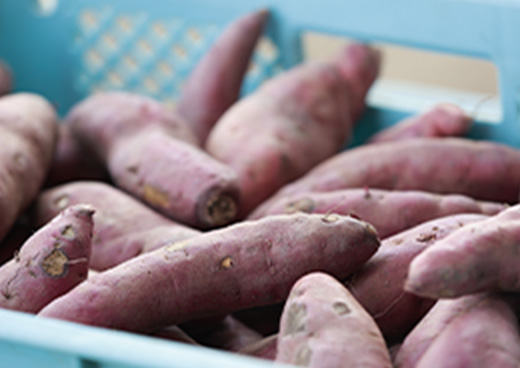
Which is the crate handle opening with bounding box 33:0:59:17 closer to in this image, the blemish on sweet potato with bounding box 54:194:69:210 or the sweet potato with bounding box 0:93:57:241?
the sweet potato with bounding box 0:93:57:241

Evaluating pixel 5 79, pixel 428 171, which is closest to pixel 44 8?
pixel 5 79

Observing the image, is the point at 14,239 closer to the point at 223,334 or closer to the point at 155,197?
the point at 155,197

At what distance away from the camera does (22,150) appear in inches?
45.6

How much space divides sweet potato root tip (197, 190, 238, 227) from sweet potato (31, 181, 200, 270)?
34mm

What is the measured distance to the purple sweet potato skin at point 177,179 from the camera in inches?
41.6

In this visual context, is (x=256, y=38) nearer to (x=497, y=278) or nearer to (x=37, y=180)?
(x=37, y=180)

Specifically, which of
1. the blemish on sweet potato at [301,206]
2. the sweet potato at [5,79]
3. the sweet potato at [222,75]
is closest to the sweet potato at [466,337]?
the blemish on sweet potato at [301,206]

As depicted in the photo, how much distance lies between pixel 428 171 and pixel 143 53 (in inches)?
33.5

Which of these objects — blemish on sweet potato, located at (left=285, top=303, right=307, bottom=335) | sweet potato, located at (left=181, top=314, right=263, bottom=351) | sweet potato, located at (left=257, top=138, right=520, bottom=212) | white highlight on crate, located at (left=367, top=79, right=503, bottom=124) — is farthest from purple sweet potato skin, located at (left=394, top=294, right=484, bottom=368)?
white highlight on crate, located at (left=367, top=79, right=503, bottom=124)

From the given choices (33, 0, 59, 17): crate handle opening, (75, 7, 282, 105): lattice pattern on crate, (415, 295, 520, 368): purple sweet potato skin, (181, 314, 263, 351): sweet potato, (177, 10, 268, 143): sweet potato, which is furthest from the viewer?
(33, 0, 59, 17): crate handle opening

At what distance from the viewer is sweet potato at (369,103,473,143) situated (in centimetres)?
132

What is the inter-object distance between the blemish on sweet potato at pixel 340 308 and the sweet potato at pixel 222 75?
2.86ft

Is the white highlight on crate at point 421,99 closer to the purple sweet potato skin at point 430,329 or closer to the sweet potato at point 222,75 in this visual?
the sweet potato at point 222,75

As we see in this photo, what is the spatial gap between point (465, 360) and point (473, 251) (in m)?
0.11
